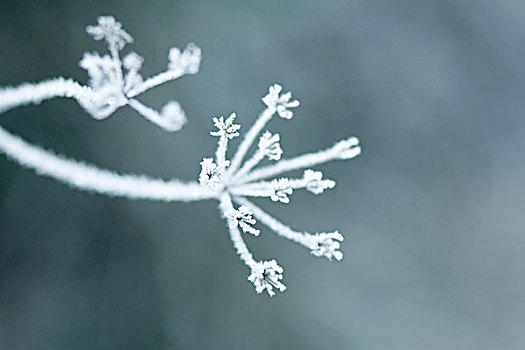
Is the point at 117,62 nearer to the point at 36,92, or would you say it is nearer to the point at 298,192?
the point at 36,92

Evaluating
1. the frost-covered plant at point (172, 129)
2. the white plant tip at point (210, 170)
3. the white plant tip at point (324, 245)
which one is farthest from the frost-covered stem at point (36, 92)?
the white plant tip at point (324, 245)

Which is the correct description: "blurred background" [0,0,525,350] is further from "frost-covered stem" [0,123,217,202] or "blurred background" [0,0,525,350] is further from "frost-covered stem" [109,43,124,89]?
"frost-covered stem" [109,43,124,89]

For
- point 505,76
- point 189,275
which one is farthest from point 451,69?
point 189,275

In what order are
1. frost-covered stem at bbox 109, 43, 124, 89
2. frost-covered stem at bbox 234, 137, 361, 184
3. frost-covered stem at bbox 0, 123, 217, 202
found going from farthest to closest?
frost-covered stem at bbox 234, 137, 361, 184 → frost-covered stem at bbox 0, 123, 217, 202 → frost-covered stem at bbox 109, 43, 124, 89

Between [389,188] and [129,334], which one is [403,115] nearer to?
[389,188]

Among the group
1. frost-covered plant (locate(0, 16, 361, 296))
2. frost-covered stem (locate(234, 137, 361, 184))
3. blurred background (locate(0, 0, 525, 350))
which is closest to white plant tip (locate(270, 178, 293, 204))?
frost-covered plant (locate(0, 16, 361, 296))

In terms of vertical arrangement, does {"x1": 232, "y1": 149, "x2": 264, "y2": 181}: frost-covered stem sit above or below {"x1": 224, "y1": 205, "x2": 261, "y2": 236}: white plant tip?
above

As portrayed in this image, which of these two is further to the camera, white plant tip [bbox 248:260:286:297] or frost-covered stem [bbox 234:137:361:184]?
frost-covered stem [bbox 234:137:361:184]

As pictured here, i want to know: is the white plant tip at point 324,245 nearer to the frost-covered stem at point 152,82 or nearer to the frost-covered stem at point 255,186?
the frost-covered stem at point 255,186
